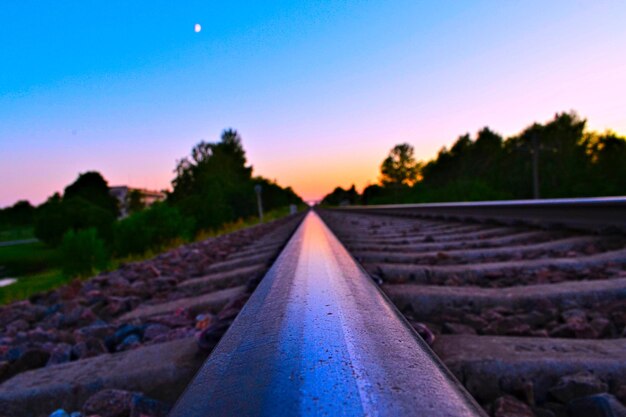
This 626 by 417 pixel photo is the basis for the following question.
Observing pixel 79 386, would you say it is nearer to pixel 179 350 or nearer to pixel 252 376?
pixel 179 350

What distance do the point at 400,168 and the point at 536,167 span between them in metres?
65.2

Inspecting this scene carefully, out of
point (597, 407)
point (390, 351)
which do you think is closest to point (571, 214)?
point (597, 407)

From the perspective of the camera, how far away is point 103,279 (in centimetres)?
367

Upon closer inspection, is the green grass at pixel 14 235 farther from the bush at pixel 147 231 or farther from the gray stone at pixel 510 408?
the gray stone at pixel 510 408

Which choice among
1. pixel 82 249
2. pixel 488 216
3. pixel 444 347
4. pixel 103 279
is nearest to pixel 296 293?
pixel 444 347

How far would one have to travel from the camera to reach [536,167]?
2231cm

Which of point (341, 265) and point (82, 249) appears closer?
point (341, 265)

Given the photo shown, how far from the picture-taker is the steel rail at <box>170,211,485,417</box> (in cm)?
46

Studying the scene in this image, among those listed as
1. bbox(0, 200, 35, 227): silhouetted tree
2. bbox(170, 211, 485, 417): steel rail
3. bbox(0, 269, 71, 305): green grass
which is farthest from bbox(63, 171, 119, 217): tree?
bbox(170, 211, 485, 417): steel rail

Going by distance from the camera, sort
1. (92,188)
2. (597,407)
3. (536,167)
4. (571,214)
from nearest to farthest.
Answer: (597,407) → (571,214) → (536,167) → (92,188)

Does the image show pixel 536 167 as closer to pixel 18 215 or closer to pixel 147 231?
pixel 147 231

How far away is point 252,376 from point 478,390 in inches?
24.1

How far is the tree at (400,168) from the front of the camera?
283ft

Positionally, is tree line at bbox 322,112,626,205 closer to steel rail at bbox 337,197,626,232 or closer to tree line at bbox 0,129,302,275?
tree line at bbox 0,129,302,275
